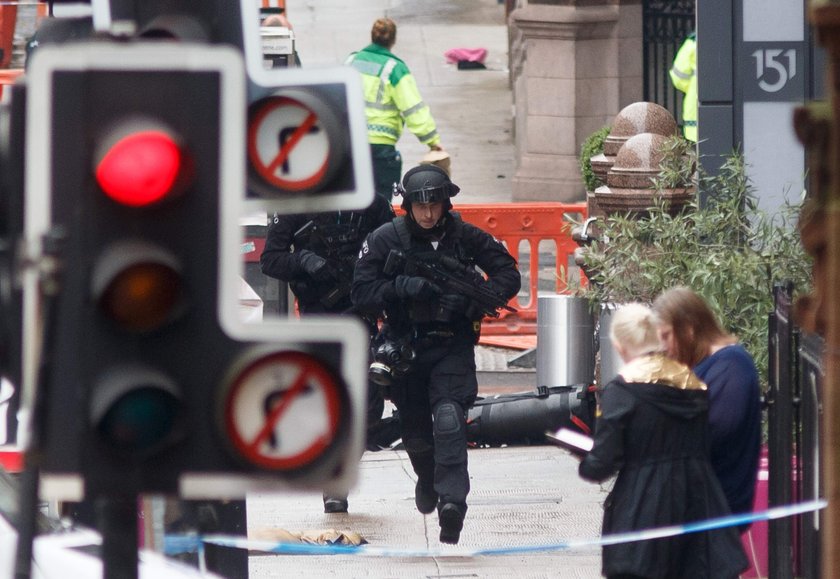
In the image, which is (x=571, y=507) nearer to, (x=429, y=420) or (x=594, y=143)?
(x=429, y=420)

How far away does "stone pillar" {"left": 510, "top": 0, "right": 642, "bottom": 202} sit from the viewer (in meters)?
19.3

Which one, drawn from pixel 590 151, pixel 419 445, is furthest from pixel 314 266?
pixel 590 151

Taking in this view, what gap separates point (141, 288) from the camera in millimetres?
3084

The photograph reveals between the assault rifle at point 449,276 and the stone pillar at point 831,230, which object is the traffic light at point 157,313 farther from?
the assault rifle at point 449,276

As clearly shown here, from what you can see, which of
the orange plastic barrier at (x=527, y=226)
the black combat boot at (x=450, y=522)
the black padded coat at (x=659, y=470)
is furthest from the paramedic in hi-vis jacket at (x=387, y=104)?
the black padded coat at (x=659, y=470)

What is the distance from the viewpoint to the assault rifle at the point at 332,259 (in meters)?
8.98

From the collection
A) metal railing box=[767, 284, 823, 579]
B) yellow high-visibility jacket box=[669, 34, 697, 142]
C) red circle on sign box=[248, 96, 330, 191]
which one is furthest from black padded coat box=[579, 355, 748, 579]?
yellow high-visibility jacket box=[669, 34, 697, 142]

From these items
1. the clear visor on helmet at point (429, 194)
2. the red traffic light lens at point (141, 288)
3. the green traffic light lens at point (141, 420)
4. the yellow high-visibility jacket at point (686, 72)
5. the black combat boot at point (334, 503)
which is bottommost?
the black combat boot at point (334, 503)

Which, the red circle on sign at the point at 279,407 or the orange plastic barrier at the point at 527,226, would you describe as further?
the orange plastic barrier at the point at 527,226

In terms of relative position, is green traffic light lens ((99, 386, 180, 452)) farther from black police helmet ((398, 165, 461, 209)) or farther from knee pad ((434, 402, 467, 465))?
black police helmet ((398, 165, 461, 209))

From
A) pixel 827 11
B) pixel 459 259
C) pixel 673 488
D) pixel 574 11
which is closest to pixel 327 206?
pixel 827 11

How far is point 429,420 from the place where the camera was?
8.36 metres

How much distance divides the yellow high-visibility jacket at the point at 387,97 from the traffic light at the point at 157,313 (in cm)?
1107

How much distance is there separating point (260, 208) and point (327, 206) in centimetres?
14
